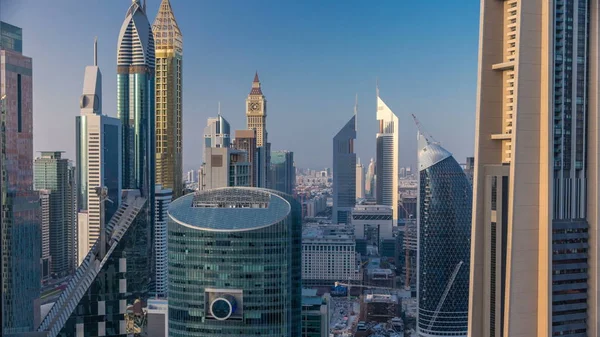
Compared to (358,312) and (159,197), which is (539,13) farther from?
(159,197)

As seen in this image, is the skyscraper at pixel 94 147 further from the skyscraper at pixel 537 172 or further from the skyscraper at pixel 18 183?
the skyscraper at pixel 537 172

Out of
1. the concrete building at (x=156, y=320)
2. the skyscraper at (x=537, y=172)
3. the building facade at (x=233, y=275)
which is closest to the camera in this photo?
the skyscraper at (x=537, y=172)

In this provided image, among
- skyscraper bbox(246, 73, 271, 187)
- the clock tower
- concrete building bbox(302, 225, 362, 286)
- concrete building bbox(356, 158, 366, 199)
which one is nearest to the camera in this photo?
concrete building bbox(302, 225, 362, 286)

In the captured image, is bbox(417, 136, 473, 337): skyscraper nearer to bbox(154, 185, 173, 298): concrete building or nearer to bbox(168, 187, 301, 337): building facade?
bbox(154, 185, 173, 298): concrete building

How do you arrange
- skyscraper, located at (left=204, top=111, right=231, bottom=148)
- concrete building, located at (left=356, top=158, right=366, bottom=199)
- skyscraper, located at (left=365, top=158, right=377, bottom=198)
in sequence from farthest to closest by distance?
concrete building, located at (left=356, top=158, right=366, bottom=199) → skyscraper, located at (left=365, top=158, right=377, bottom=198) → skyscraper, located at (left=204, top=111, right=231, bottom=148)

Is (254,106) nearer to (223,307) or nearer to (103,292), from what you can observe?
(103,292)

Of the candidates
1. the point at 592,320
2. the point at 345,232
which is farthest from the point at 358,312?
the point at 592,320

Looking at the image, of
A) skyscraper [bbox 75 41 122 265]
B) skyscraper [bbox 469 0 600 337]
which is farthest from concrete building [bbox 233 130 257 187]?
skyscraper [bbox 469 0 600 337]

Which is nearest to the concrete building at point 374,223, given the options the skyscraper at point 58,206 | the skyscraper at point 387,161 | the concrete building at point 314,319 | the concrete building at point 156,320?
the skyscraper at point 387,161
